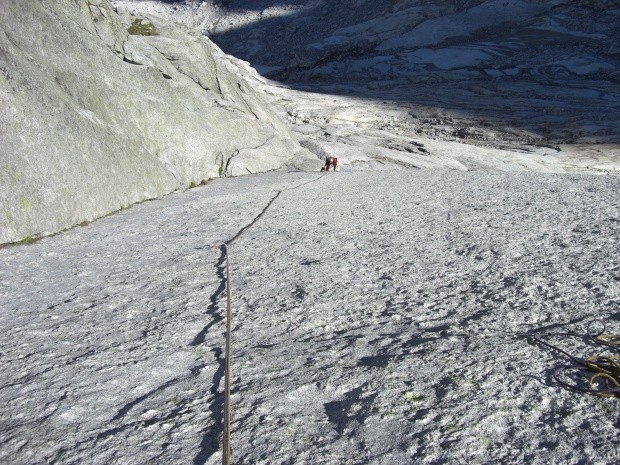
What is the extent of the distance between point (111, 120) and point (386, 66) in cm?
3166

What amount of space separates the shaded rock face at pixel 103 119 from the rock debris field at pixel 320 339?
2.74 ft

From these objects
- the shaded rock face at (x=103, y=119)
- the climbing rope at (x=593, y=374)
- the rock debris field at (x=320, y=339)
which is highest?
the shaded rock face at (x=103, y=119)

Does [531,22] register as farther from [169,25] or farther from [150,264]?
[150,264]

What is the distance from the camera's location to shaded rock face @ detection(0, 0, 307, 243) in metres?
6.06

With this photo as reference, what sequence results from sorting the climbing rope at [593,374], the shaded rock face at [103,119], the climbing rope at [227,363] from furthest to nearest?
the shaded rock face at [103,119], the climbing rope at [593,374], the climbing rope at [227,363]

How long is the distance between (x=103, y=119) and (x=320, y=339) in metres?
6.64

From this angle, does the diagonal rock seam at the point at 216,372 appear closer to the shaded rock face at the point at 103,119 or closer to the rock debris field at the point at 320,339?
the rock debris field at the point at 320,339

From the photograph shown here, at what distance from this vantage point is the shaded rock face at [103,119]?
6.06 metres

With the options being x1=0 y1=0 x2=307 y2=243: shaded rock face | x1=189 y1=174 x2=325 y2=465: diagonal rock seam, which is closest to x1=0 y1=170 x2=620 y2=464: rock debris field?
x1=189 y1=174 x2=325 y2=465: diagonal rock seam

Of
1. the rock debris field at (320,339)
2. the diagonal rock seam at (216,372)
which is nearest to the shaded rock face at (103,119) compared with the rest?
the rock debris field at (320,339)

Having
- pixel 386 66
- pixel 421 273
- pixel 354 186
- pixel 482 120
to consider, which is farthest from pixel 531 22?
pixel 421 273

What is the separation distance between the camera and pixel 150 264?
4.48 metres

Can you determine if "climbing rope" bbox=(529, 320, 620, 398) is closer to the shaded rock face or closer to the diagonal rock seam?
the diagonal rock seam

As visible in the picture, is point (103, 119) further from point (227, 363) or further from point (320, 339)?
point (227, 363)
